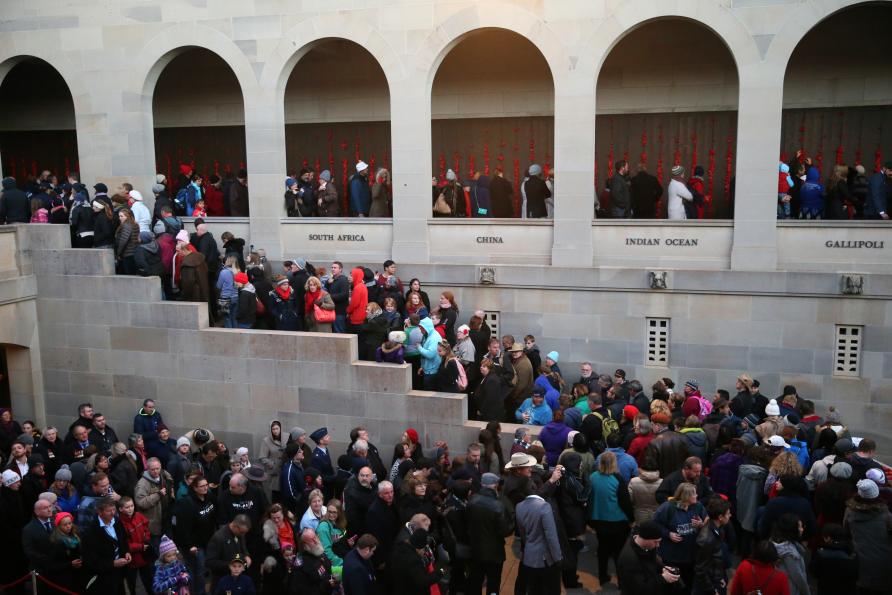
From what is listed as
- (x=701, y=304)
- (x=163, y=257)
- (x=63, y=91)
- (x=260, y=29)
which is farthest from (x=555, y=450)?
(x=63, y=91)

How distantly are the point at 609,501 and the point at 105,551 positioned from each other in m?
→ 6.30

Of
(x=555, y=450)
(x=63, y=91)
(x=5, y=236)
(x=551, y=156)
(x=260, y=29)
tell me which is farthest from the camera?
(x=63, y=91)

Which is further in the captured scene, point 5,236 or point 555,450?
point 5,236

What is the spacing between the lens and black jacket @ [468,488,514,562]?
980 cm

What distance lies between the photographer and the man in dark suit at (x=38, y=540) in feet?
33.8

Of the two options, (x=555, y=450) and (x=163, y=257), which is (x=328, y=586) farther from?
(x=163, y=257)

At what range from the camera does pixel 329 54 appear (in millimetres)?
20672

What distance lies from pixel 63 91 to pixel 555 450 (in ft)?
60.5

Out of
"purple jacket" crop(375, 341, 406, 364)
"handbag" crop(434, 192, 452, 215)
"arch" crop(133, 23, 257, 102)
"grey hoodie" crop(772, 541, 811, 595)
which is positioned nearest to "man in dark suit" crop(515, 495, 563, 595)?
"grey hoodie" crop(772, 541, 811, 595)

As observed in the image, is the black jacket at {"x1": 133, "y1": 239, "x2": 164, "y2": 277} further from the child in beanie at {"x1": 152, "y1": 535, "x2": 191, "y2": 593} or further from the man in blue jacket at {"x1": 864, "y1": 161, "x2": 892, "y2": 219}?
the man in blue jacket at {"x1": 864, "y1": 161, "x2": 892, "y2": 219}

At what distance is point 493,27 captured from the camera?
52.8 feet

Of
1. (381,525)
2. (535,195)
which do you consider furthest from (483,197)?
(381,525)

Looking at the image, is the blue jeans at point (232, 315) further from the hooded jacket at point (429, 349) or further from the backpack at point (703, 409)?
the backpack at point (703, 409)

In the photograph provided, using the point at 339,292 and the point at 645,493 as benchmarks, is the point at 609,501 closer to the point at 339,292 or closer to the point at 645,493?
the point at 645,493
